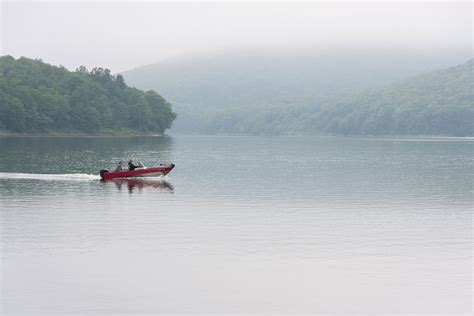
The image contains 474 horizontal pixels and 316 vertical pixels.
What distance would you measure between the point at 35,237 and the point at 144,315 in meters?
18.5

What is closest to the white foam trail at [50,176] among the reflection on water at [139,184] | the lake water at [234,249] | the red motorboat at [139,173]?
the red motorboat at [139,173]

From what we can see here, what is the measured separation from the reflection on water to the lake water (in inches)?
43.9

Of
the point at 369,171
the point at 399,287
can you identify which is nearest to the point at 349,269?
the point at 399,287

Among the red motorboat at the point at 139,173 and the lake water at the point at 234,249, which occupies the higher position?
the red motorboat at the point at 139,173

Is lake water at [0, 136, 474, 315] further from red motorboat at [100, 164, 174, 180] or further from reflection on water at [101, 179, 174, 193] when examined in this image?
red motorboat at [100, 164, 174, 180]

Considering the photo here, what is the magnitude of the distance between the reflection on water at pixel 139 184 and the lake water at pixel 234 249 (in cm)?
112

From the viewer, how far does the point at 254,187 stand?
83.3m

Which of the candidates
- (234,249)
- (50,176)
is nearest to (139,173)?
(50,176)

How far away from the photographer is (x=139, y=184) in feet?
287

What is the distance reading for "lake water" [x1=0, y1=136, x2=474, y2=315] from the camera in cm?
3141

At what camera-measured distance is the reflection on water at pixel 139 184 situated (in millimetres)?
82312

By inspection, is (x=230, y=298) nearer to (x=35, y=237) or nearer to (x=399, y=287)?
(x=399, y=287)

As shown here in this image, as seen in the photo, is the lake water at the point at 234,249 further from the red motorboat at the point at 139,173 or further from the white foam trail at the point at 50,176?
the red motorboat at the point at 139,173

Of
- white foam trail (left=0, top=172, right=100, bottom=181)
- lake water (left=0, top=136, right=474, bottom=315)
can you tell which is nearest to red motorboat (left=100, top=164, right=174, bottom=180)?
white foam trail (left=0, top=172, right=100, bottom=181)
